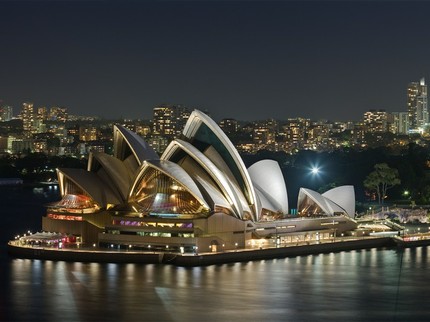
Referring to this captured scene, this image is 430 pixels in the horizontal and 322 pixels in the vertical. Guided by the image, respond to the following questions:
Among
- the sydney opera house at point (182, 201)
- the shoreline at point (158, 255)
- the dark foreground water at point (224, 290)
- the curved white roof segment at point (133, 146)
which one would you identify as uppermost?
→ the curved white roof segment at point (133, 146)

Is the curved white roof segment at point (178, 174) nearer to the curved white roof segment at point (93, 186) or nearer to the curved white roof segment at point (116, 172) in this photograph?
the curved white roof segment at point (116, 172)

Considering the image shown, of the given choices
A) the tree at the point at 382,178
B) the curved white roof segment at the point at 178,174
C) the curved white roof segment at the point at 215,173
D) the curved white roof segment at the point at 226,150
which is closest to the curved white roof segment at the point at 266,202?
the curved white roof segment at the point at 226,150

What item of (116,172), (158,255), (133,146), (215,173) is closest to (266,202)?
(215,173)

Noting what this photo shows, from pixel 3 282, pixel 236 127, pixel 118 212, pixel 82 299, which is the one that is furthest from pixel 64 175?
pixel 236 127

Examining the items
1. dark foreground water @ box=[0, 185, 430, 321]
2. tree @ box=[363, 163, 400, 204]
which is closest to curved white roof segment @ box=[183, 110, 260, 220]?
dark foreground water @ box=[0, 185, 430, 321]

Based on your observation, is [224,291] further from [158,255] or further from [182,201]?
[182,201]
